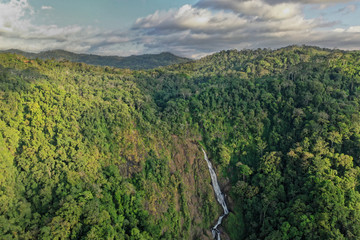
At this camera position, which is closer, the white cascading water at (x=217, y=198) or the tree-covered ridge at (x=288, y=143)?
the tree-covered ridge at (x=288, y=143)

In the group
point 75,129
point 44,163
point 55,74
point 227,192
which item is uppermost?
point 55,74

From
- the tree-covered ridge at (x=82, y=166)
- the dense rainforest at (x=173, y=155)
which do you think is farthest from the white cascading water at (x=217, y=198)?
the tree-covered ridge at (x=82, y=166)

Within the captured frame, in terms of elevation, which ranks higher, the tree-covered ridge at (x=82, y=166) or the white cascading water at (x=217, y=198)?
the tree-covered ridge at (x=82, y=166)

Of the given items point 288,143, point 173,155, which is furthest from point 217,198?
point 288,143

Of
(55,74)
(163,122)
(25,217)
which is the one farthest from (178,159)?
(55,74)

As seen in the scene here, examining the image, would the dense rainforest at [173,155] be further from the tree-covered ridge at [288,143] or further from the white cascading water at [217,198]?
the white cascading water at [217,198]

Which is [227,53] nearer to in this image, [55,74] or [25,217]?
[55,74]

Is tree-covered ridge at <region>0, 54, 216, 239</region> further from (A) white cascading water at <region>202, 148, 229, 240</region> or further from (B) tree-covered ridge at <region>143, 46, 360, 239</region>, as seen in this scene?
(B) tree-covered ridge at <region>143, 46, 360, 239</region>

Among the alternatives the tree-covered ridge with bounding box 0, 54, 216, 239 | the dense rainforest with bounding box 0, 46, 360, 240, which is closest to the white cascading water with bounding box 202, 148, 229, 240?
the dense rainforest with bounding box 0, 46, 360, 240

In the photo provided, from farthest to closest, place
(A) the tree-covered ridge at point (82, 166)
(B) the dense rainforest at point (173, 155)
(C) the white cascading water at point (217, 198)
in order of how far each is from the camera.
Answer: (C) the white cascading water at point (217, 198)
(B) the dense rainforest at point (173, 155)
(A) the tree-covered ridge at point (82, 166)
